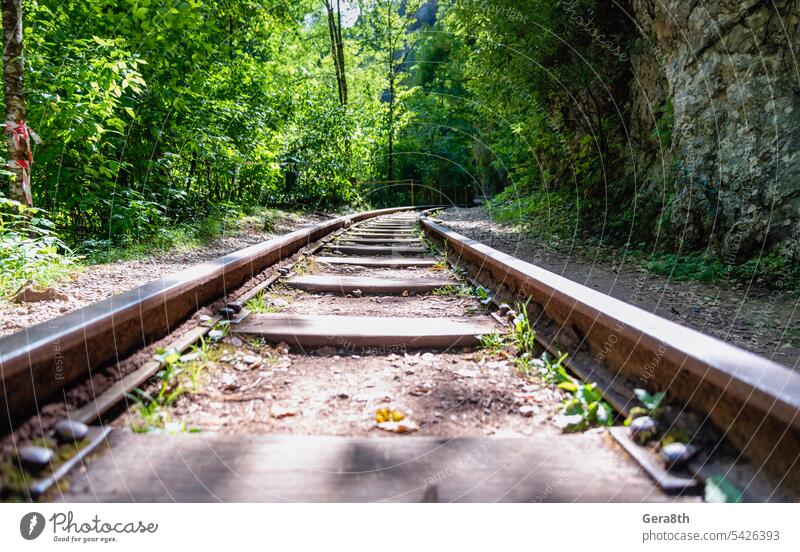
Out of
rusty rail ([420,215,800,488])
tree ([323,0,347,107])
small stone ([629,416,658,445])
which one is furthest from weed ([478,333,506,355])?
tree ([323,0,347,107])

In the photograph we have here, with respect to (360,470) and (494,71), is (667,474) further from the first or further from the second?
(494,71)

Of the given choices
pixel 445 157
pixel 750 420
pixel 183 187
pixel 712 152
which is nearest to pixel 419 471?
pixel 750 420

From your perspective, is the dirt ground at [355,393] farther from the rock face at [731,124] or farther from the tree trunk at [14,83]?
the rock face at [731,124]

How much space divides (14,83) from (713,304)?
20.2ft

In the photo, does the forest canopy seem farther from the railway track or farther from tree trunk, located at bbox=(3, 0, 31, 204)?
the railway track

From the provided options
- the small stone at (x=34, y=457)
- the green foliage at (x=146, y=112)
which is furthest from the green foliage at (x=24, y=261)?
the small stone at (x=34, y=457)

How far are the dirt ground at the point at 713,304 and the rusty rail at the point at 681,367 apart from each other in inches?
63.0

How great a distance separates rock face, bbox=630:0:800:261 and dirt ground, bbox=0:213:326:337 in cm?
541

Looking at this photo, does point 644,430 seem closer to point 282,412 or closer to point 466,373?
point 466,373

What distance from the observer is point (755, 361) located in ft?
3.32

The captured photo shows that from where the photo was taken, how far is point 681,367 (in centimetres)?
115

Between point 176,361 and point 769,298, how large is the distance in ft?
14.4

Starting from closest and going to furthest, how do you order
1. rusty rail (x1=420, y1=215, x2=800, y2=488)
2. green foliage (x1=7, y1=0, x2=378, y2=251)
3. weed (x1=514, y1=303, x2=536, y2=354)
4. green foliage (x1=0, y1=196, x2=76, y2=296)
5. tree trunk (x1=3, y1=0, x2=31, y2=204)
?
rusty rail (x1=420, y1=215, x2=800, y2=488) < weed (x1=514, y1=303, x2=536, y2=354) < green foliage (x1=0, y1=196, x2=76, y2=296) < tree trunk (x1=3, y1=0, x2=31, y2=204) < green foliage (x1=7, y1=0, x2=378, y2=251)

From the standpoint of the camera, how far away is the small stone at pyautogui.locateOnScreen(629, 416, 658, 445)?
1114mm
